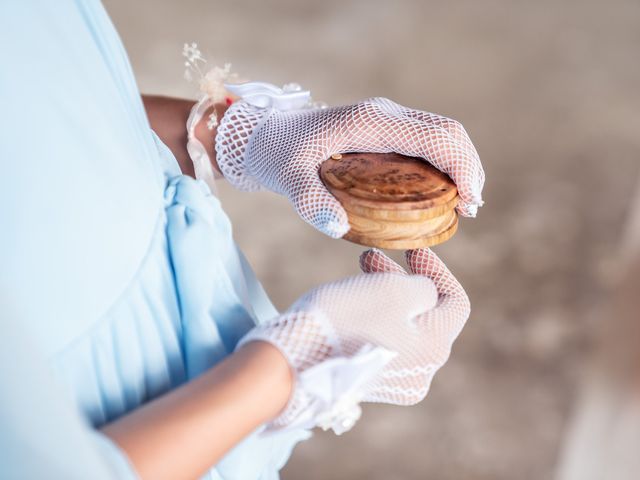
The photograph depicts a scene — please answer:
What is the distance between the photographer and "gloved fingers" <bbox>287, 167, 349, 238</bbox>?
58cm

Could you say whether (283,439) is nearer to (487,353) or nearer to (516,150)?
(487,353)

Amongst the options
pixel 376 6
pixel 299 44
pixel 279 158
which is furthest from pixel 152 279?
pixel 376 6

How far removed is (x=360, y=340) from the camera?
502 millimetres

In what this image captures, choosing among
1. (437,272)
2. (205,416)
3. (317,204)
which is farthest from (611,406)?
(205,416)

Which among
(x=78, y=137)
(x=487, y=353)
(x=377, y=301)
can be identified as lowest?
(x=487, y=353)

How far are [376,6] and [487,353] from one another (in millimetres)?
1491

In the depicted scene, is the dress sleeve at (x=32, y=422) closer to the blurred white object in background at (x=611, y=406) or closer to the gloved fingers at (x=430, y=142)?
the gloved fingers at (x=430, y=142)

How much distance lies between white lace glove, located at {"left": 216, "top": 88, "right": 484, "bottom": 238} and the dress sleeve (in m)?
0.31

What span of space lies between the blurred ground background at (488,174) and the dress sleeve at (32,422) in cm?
116

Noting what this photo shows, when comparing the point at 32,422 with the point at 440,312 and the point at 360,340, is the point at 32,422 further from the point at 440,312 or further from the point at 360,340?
Answer: the point at 440,312

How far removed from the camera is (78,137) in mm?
448

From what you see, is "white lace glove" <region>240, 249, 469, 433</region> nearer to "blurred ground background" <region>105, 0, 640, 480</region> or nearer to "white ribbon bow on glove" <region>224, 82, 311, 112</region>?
"white ribbon bow on glove" <region>224, 82, 311, 112</region>

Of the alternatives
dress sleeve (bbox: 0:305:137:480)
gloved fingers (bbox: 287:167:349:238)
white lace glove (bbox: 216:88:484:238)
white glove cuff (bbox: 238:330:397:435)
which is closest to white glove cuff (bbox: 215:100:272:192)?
white lace glove (bbox: 216:88:484:238)

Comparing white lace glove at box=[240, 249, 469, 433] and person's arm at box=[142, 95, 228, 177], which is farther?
person's arm at box=[142, 95, 228, 177]
